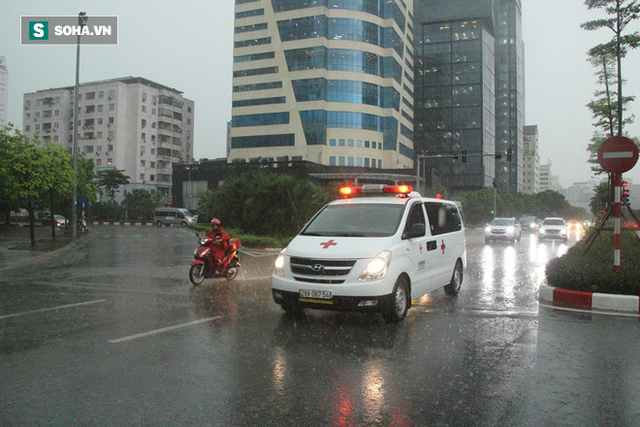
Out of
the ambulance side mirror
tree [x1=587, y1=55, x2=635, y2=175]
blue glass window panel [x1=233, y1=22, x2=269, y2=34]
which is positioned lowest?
the ambulance side mirror

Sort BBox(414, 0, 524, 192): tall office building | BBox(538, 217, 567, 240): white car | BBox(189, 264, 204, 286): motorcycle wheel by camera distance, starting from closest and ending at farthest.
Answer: BBox(189, 264, 204, 286): motorcycle wheel
BBox(538, 217, 567, 240): white car
BBox(414, 0, 524, 192): tall office building

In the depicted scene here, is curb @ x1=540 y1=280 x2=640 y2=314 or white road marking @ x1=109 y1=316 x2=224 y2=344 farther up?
curb @ x1=540 y1=280 x2=640 y2=314

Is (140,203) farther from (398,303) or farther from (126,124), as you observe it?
(398,303)

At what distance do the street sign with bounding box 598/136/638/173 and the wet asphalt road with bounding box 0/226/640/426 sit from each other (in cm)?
301

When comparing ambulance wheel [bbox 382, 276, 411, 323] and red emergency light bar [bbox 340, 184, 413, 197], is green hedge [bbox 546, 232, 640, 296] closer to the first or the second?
red emergency light bar [bbox 340, 184, 413, 197]

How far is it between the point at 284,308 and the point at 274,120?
70961mm

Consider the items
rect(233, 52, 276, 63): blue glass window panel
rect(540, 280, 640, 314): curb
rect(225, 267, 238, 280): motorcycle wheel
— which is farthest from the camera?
rect(233, 52, 276, 63): blue glass window panel

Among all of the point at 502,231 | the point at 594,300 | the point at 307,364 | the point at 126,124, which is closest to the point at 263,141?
the point at 126,124

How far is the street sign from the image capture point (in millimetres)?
→ 9539

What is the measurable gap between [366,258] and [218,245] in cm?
561

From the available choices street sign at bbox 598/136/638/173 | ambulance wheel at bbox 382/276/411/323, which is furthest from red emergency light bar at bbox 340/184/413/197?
street sign at bbox 598/136/638/173

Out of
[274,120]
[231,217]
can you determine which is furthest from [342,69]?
[231,217]

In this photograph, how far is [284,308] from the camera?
7629 millimetres

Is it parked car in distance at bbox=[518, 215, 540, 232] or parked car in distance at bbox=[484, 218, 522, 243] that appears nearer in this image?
parked car in distance at bbox=[484, 218, 522, 243]
